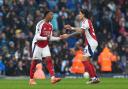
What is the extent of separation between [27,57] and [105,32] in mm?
5077

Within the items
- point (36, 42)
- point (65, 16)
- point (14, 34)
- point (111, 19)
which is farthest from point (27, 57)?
point (36, 42)

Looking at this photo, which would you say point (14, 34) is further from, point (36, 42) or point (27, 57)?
point (36, 42)

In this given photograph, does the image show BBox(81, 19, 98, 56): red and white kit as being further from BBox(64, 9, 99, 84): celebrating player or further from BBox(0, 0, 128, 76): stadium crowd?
BBox(0, 0, 128, 76): stadium crowd

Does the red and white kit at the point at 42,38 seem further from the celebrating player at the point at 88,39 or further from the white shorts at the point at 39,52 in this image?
the celebrating player at the point at 88,39

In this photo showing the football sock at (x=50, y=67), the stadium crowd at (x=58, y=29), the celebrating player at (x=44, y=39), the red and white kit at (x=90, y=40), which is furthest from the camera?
the stadium crowd at (x=58, y=29)

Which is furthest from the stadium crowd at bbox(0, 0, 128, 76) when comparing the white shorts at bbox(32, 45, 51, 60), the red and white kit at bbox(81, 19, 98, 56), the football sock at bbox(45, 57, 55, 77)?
the red and white kit at bbox(81, 19, 98, 56)

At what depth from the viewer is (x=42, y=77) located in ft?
93.9

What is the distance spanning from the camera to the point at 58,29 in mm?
33656

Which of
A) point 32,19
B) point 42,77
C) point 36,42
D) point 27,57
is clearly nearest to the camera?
point 36,42

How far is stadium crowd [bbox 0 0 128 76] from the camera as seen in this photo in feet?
103

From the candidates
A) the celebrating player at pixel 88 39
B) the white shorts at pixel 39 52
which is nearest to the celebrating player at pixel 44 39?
the white shorts at pixel 39 52

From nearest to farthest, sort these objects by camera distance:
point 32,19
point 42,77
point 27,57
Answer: point 42,77 < point 27,57 < point 32,19

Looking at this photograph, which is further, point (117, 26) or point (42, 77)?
point (117, 26)

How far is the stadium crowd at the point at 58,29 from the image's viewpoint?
3130cm
